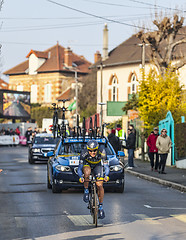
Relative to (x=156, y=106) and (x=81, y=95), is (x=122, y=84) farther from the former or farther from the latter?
(x=156, y=106)

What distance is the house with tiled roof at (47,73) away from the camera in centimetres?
10300

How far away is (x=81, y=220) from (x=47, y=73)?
94011 mm

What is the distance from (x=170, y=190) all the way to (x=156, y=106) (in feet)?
48.7

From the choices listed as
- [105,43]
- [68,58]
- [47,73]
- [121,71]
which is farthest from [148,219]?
[68,58]

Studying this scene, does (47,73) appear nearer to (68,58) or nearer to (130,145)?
(68,58)

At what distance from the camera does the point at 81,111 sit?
284 feet

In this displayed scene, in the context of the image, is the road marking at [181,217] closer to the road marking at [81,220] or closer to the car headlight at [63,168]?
the road marking at [81,220]

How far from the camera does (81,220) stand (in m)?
10.9

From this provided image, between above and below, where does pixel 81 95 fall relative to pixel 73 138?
above

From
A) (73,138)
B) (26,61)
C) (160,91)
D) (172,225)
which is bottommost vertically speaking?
(172,225)

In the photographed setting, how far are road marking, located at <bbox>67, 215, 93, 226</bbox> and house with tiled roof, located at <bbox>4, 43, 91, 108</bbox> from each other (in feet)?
293

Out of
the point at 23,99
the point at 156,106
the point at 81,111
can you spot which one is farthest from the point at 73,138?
the point at 81,111

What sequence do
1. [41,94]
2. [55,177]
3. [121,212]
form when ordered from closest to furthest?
1. [121,212]
2. [55,177]
3. [41,94]

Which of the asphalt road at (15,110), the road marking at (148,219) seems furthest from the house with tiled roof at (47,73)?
the road marking at (148,219)
